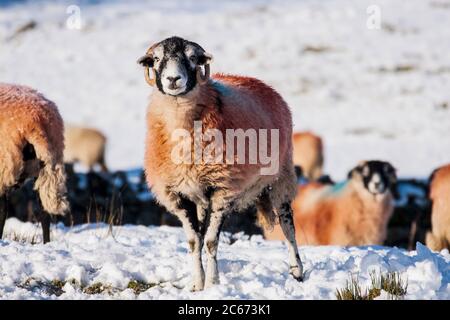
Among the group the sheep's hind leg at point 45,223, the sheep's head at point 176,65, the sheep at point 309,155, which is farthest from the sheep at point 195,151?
the sheep at point 309,155

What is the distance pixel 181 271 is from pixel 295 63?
2955 centimetres

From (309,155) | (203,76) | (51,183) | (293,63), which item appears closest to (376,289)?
(203,76)

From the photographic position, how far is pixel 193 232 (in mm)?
6383

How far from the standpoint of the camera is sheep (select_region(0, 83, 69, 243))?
8.59 metres

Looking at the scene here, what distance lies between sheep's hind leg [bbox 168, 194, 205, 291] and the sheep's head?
889 millimetres

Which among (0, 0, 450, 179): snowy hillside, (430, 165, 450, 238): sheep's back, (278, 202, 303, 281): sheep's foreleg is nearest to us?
(278, 202, 303, 281): sheep's foreleg

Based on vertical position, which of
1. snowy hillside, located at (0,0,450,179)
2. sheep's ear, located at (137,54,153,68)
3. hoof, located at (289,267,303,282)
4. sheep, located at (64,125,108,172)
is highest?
snowy hillside, located at (0,0,450,179)

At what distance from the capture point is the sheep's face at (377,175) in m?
11.7

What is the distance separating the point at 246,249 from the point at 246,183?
76.8 inches

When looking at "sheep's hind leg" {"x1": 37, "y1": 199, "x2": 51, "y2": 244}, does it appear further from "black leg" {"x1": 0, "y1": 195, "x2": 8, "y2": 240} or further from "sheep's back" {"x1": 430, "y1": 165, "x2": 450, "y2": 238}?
"sheep's back" {"x1": 430, "y1": 165, "x2": 450, "y2": 238}

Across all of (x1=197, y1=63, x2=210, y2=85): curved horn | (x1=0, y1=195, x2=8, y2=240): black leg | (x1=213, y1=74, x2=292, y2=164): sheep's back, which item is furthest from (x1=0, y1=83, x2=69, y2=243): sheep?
(x1=197, y1=63, x2=210, y2=85): curved horn

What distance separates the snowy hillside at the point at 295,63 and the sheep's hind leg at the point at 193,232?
48.6 feet

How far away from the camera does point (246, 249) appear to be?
8.21 metres

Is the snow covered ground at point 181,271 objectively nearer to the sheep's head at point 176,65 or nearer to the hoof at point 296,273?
the hoof at point 296,273
